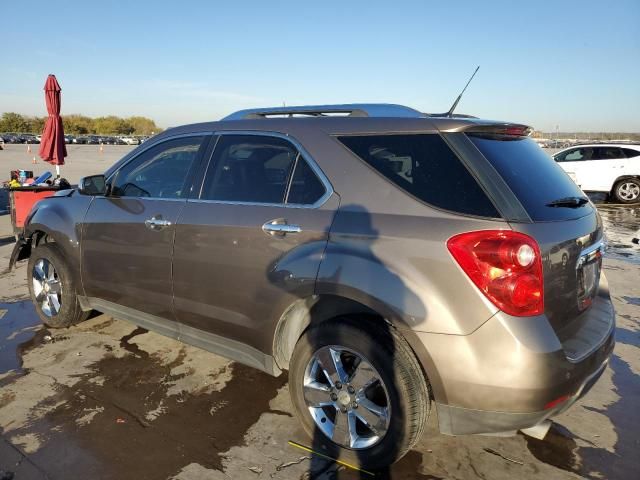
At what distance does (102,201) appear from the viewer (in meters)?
3.89

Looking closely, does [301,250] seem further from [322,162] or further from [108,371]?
[108,371]

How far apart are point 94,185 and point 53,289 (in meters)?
1.15

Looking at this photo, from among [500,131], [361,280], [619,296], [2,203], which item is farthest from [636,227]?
[2,203]

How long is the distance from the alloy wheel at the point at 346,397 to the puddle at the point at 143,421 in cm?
55

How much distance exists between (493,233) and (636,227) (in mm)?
10390

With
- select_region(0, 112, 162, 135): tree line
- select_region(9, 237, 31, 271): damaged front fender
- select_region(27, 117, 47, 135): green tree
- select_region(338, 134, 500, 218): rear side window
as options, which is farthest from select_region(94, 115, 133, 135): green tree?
Result: select_region(338, 134, 500, 218): rear side window

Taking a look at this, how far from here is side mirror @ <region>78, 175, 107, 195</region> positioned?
388 cm

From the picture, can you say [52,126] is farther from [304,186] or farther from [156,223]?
[304,186]

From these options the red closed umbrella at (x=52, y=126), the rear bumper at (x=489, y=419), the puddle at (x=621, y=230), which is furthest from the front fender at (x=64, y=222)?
the puddle at (x=621, y=230)

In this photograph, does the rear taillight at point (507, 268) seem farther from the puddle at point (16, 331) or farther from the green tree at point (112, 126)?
the green tree at point (112, 126)

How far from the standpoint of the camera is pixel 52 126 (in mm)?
9758

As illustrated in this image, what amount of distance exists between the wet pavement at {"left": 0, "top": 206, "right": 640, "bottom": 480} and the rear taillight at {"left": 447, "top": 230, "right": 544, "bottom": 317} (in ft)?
3.37

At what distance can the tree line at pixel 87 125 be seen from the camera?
89.9 m

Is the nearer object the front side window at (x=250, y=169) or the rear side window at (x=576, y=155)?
the front side window at (x=250, y=169)
